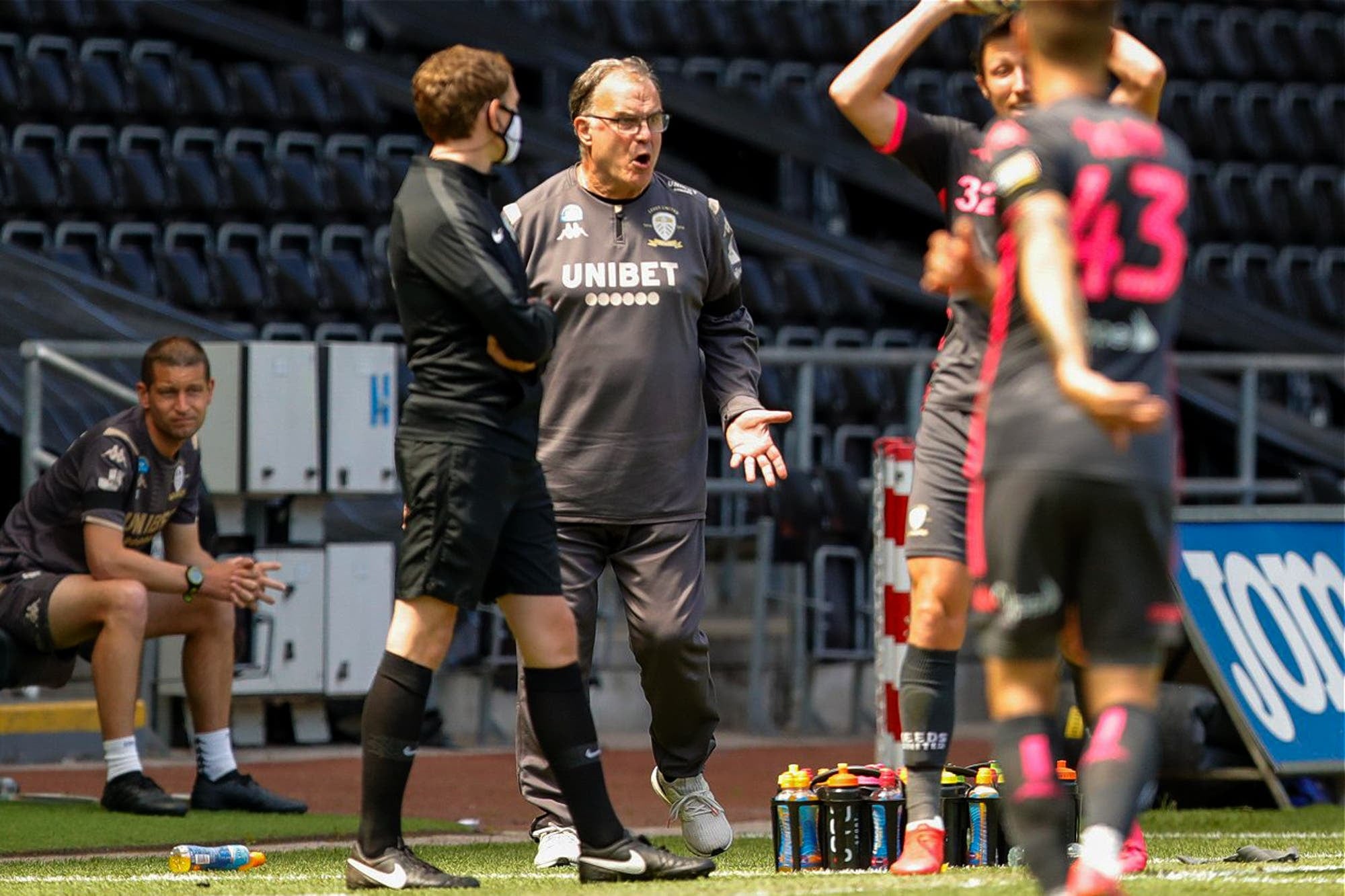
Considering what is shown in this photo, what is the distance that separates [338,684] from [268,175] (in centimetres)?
587

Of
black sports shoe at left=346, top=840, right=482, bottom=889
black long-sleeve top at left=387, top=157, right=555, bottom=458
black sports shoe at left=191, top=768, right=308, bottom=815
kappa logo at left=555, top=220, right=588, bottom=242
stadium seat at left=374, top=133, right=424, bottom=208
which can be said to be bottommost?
black sports shoe at left=191, top=768, right=308, bottom=815

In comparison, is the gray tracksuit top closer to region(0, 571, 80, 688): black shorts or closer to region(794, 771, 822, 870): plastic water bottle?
region(794, 771, 822, 870): plastic water bottle

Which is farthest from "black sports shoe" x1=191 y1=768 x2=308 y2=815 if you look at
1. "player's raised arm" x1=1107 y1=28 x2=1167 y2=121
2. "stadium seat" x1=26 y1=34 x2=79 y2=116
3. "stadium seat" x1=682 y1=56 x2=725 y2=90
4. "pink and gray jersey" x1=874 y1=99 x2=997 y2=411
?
"stadium seat" x1=682 y1=56 x2=725 y2=90

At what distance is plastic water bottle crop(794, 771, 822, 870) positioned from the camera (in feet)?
16.7

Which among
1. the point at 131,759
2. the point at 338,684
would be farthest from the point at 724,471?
the point at 131,759

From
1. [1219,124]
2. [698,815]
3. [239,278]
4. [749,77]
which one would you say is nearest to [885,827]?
[698,815]

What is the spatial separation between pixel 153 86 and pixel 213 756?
8591 millimetres

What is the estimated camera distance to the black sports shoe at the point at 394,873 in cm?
450

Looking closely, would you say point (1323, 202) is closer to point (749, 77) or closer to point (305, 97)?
point (749, 77)

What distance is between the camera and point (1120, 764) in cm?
343

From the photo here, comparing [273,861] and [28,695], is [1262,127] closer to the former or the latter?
[28,695]

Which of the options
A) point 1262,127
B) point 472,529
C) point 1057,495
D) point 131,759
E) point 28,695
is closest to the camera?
point 1057,495

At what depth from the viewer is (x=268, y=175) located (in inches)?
581

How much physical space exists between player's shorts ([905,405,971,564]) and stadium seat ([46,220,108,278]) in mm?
9564
